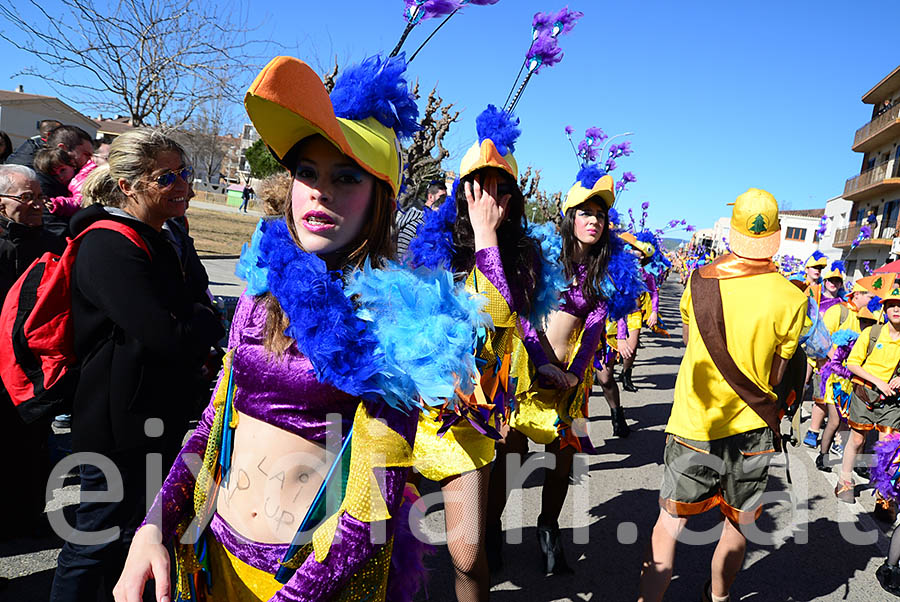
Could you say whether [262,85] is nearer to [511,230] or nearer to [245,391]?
[245,391]

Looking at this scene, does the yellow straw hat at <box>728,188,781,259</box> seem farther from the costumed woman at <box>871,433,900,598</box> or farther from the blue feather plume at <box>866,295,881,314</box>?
the blue feather plume at <box>866,295,881,314</box>

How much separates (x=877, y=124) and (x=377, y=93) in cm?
4524

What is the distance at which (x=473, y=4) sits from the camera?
Answer: 86.8 inches

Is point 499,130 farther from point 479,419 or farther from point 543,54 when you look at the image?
point 479,419

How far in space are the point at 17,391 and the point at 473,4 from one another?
2658mm

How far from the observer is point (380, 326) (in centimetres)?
130

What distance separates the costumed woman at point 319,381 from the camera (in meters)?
1.24

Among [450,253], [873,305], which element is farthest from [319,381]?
[873,305]

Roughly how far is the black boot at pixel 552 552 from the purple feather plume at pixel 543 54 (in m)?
2.61

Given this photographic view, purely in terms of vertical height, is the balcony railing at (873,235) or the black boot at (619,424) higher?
the balcony railing at (873,235)

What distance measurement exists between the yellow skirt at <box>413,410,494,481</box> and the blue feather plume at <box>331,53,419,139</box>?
51.8 inches

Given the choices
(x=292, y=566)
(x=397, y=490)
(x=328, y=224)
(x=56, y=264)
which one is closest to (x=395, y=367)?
(x=397, y=490)

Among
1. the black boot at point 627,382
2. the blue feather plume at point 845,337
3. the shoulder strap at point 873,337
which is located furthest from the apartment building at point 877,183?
the shoulder strap at point 873,337

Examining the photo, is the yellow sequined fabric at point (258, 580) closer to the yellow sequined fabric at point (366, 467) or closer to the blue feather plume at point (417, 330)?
the yellow sequined fabric at point (366, 467)
